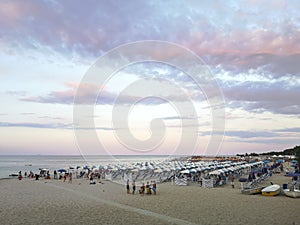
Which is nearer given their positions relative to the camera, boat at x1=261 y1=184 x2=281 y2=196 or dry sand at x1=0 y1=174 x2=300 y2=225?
dry sand at x1=0 y1=174 x2=300 y2=225

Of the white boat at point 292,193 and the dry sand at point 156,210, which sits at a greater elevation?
the white boat at point 292,193

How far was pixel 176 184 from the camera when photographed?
24.5 m

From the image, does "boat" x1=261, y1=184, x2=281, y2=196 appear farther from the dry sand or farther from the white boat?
the white boat

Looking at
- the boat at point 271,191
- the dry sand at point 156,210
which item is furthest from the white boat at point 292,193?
the boat at point 271,191

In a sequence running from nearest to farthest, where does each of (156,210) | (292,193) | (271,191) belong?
(156,210) < (292,193) < (271,191)

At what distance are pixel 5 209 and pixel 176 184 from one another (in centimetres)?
1339

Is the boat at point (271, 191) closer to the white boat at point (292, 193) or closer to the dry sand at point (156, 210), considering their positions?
the dry sand at point (156, 210)

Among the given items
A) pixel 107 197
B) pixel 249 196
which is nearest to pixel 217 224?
pixel 249 196

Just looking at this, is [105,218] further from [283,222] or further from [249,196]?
[249,196]

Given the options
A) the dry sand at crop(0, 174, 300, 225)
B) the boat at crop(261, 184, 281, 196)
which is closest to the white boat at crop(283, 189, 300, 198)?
the dry sand at crop(0, 174, 300, 225)

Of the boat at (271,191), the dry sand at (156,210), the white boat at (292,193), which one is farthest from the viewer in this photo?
the boat at (271,191)

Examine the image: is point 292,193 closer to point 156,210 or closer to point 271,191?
point 271,191

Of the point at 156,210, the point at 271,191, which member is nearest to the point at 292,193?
the point at 271,191

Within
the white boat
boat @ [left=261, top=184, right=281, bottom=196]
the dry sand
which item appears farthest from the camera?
boat @ [left=261, top=184, right=281, bottom=196]
